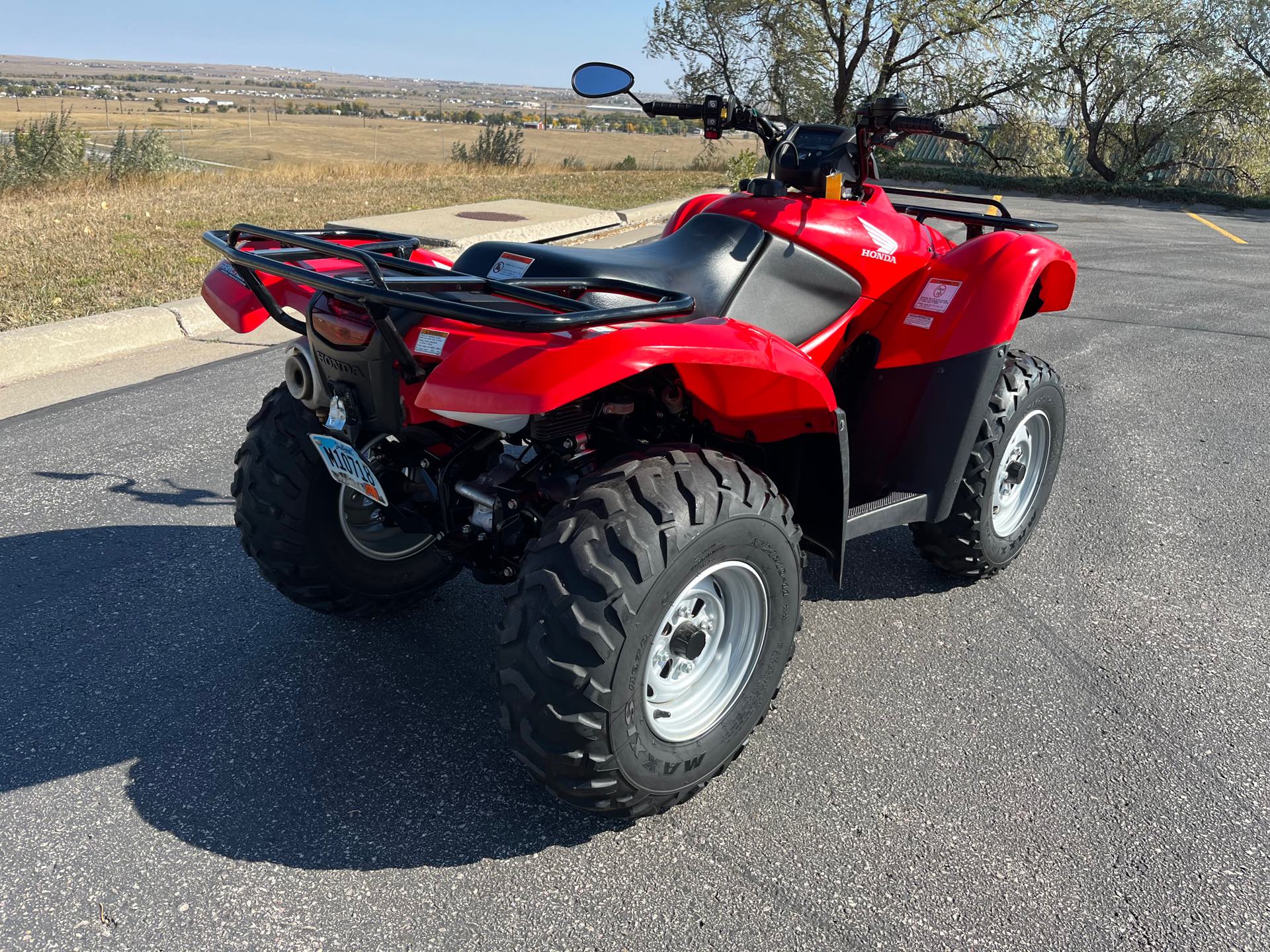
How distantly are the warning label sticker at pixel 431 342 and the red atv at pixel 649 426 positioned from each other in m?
0.01

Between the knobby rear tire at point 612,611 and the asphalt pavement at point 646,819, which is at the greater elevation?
the knobby rear tire at point 612,611

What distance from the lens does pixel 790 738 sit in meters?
3.00

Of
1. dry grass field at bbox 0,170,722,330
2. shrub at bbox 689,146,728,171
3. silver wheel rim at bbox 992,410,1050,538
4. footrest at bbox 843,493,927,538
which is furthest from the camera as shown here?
shrub at bbox 689,146,728,171

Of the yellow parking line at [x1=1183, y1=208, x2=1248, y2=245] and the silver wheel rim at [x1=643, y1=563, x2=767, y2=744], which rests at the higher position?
the yellow parking line at [x1=1183, y1=208, x2=1248, y2=245]

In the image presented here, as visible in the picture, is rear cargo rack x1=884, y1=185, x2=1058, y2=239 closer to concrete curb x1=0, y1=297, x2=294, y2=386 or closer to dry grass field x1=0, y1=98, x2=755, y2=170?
concrete curb x1=0, y1=297, x2=294, y2=386

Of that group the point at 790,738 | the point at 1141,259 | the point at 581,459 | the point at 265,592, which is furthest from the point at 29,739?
the point at 1141,259

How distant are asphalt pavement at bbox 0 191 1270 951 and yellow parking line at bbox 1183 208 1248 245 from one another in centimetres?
1332

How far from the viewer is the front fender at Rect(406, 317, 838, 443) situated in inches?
82.6

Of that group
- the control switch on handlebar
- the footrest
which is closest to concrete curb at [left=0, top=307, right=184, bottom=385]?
the control switch on handlebar

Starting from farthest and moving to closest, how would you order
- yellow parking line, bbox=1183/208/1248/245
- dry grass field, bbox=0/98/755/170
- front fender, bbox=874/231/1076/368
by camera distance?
dry grass field, bbox=0/98/755/170, yellow parking line, bbox=1183/208/1248/245, front fender, bbox=874/231/1076/368

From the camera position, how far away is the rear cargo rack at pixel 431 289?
2121mm

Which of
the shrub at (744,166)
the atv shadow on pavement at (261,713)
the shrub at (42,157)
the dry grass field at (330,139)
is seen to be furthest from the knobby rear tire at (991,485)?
the dry grass field at (330,139)

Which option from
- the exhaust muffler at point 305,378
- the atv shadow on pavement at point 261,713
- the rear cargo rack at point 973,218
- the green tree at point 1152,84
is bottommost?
the atv shadow on pavement at point 261,713

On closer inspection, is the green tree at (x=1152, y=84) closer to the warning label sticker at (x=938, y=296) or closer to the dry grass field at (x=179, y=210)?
the dry grass field at (x=179, y=210)
